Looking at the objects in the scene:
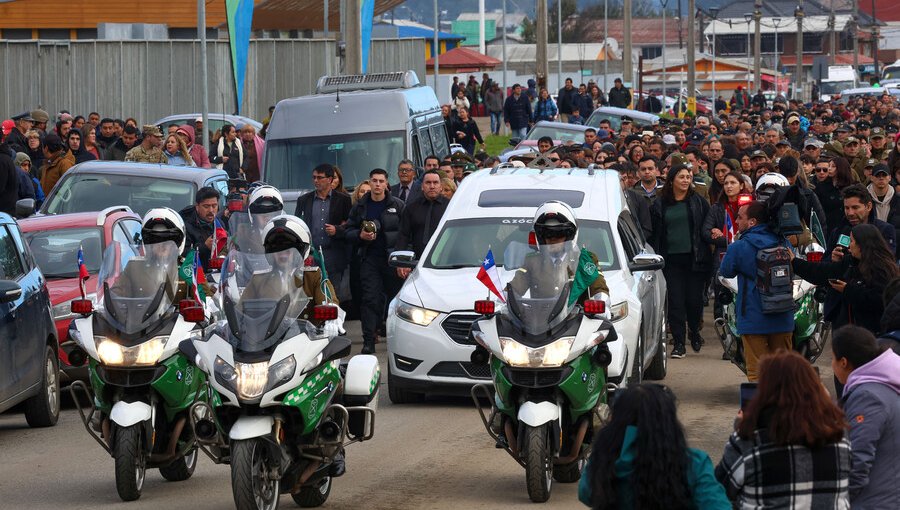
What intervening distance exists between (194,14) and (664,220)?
39853 mm

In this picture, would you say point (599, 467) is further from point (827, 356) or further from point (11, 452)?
point (827, 356)

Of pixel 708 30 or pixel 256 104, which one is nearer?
pixel 256 104

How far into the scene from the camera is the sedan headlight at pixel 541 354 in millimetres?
9320

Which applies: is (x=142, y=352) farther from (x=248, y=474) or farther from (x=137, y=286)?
(x=248, y=474)

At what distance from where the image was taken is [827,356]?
1636 centimetres

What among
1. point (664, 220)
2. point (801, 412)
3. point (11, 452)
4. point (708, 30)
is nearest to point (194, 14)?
point (664, 220)

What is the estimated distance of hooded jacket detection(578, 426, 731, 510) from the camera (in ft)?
17.0

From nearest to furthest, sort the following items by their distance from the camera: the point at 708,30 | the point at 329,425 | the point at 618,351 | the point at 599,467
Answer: the point at 599,467, the point at 329,425, the point at 618,351, the point at 708,30

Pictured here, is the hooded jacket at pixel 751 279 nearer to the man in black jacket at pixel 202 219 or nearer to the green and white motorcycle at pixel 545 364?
the green and white motorcycle at pixel 545 364

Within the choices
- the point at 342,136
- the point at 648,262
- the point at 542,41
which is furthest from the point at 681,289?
the point at 542,41

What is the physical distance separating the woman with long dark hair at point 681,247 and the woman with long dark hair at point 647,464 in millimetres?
11046

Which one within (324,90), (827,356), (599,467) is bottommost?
(827,356)

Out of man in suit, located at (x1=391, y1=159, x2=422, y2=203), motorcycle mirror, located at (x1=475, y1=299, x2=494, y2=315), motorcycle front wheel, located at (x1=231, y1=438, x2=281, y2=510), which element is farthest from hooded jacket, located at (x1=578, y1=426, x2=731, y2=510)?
man in suit, located at (x1=391, y1=159, x2=422, y2=203)

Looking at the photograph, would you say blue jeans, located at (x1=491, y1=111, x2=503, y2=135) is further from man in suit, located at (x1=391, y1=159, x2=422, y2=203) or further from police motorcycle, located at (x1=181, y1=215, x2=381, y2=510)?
police motorcycle, located at (x1=181, y1=215, x2=381, y2=510)
